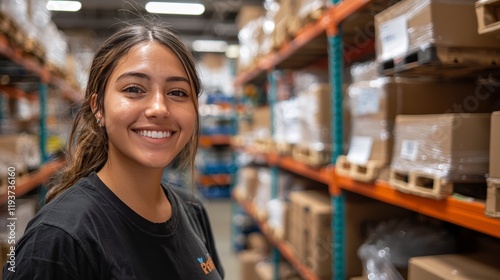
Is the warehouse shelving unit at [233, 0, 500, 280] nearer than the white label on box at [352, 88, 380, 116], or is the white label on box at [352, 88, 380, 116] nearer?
the warehouse shelving unit at [233, 0, 500, 280]

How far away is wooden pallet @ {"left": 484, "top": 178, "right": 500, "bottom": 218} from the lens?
1343 millimetres

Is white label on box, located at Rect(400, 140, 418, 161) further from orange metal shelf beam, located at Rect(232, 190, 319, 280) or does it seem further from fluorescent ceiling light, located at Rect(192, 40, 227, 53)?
fluorescent ceiling light, located at Rect(192, 40, 227, 53)

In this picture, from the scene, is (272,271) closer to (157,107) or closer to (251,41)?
(251,41)

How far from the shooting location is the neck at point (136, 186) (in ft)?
4.61

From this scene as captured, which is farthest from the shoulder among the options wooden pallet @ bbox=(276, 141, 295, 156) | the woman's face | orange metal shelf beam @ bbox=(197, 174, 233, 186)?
orange metal shelf beam @ bbox=(197, 174, 233, 186)

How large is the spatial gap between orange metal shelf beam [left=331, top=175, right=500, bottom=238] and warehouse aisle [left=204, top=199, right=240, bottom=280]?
3.96 m

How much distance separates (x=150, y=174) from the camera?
1.49 meters

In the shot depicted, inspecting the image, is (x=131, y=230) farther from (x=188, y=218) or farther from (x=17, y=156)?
(x=17, y=156)

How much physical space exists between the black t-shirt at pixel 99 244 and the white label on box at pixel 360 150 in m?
1.12

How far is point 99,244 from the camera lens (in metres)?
1.19

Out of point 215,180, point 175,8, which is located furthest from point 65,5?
point 215,180

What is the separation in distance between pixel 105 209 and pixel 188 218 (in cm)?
49

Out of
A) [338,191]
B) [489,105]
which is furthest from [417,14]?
[338,191]

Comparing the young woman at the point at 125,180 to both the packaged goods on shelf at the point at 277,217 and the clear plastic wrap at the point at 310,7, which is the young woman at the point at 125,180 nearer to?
the clear plastic wrap at the point at 310,7
